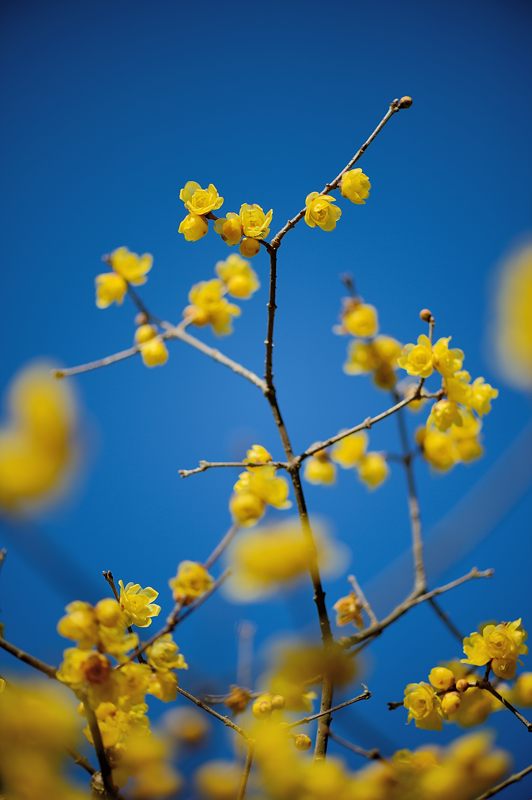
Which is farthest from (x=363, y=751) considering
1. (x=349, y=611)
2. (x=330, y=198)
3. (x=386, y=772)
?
(x=330, y=198)

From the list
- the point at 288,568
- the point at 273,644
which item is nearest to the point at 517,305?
the point at 288,568

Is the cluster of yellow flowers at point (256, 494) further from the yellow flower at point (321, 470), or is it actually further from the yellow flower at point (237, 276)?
the yellow flower at point (237, 276)

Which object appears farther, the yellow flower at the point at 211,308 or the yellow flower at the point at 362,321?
the yellow flower at the point at 362,321

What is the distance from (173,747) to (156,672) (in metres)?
0.16

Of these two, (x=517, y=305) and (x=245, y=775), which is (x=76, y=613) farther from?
(x=517, y=305)

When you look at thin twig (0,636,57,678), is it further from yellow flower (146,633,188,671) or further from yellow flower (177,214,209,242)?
yellow flower (177,214,209,242)

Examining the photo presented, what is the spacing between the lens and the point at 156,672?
1.23 m

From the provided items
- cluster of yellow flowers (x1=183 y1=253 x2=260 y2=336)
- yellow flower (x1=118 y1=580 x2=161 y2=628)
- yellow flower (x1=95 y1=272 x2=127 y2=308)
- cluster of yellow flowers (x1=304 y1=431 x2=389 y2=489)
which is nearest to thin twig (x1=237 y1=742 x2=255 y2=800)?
yellow flower (x1=118 y1=580 x2=161 y2=628)

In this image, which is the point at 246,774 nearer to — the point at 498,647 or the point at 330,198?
the point at 498,647

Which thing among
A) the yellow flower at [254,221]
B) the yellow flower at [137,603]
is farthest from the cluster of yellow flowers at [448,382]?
the yellow flower at [137,603]

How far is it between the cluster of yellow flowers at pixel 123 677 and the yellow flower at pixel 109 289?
937 millimetres

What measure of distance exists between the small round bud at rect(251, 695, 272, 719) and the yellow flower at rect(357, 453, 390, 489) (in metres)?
0.87

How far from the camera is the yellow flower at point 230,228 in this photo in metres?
1.53

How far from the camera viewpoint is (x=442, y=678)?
4.70 ft
